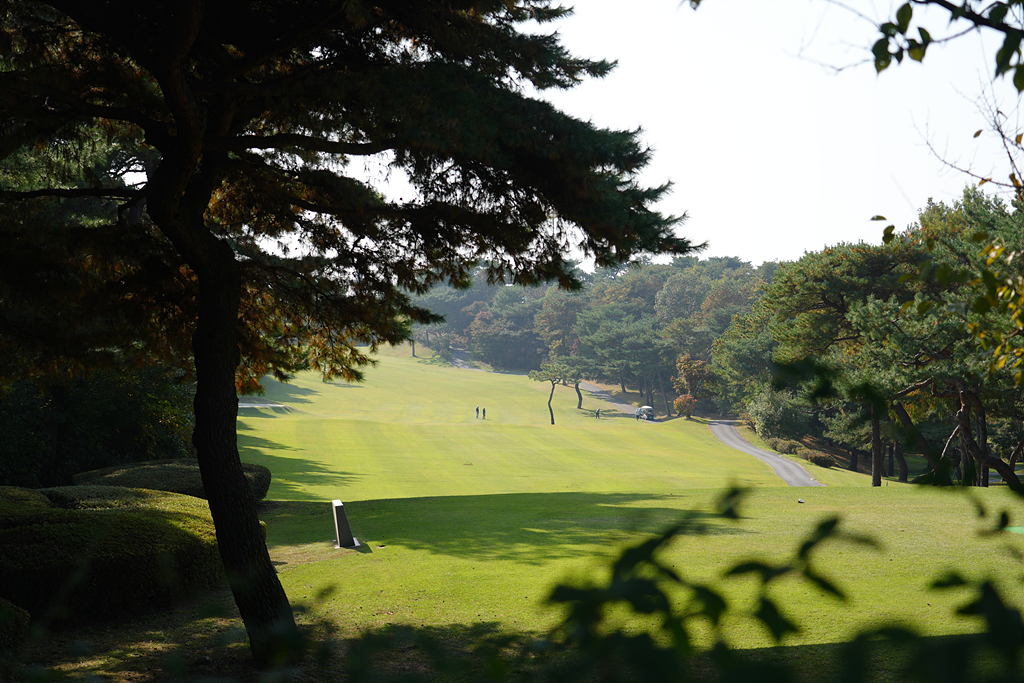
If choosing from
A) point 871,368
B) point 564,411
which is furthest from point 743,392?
point 871,368

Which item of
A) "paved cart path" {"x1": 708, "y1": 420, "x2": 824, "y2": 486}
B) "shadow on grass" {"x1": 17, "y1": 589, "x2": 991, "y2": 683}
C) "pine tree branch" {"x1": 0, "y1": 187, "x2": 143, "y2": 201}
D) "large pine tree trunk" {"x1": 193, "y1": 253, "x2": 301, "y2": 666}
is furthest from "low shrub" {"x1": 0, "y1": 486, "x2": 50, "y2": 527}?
"paved cart path" {"x1": 708, "y1": 420, "x2": 824, "y2": 486}

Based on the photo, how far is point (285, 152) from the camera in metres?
7.56

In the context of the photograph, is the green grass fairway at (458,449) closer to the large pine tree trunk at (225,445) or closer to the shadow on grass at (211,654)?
the shadow on grass at (211,654)

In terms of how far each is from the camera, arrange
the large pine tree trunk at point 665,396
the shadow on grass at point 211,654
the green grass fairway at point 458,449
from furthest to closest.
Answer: the large pine tree trunk at point 665,396
the green grass fairway at point 458,449
the shadow on grass at point 211,654

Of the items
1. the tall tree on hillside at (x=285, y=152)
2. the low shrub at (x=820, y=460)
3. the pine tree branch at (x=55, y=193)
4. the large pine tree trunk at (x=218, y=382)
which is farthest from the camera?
the low shrub at (x=820, y=460)

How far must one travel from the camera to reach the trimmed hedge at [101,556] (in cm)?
653

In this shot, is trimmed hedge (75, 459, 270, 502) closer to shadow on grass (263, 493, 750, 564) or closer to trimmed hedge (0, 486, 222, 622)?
shadow on grass (263, 493, 750, 564)

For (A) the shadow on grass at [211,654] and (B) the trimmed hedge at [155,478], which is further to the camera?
(B) the trimmed hedge at [155,478]

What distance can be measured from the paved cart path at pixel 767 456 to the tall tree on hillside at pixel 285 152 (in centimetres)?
2585

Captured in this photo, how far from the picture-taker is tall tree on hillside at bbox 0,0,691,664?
5207mm

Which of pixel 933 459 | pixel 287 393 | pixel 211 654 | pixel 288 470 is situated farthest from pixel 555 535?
pixel 287 393

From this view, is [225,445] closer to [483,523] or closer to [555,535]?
[555,535]

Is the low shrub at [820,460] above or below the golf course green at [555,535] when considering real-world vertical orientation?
below

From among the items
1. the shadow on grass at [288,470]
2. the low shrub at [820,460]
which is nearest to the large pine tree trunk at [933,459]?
the shadow on grass at [288,470]
